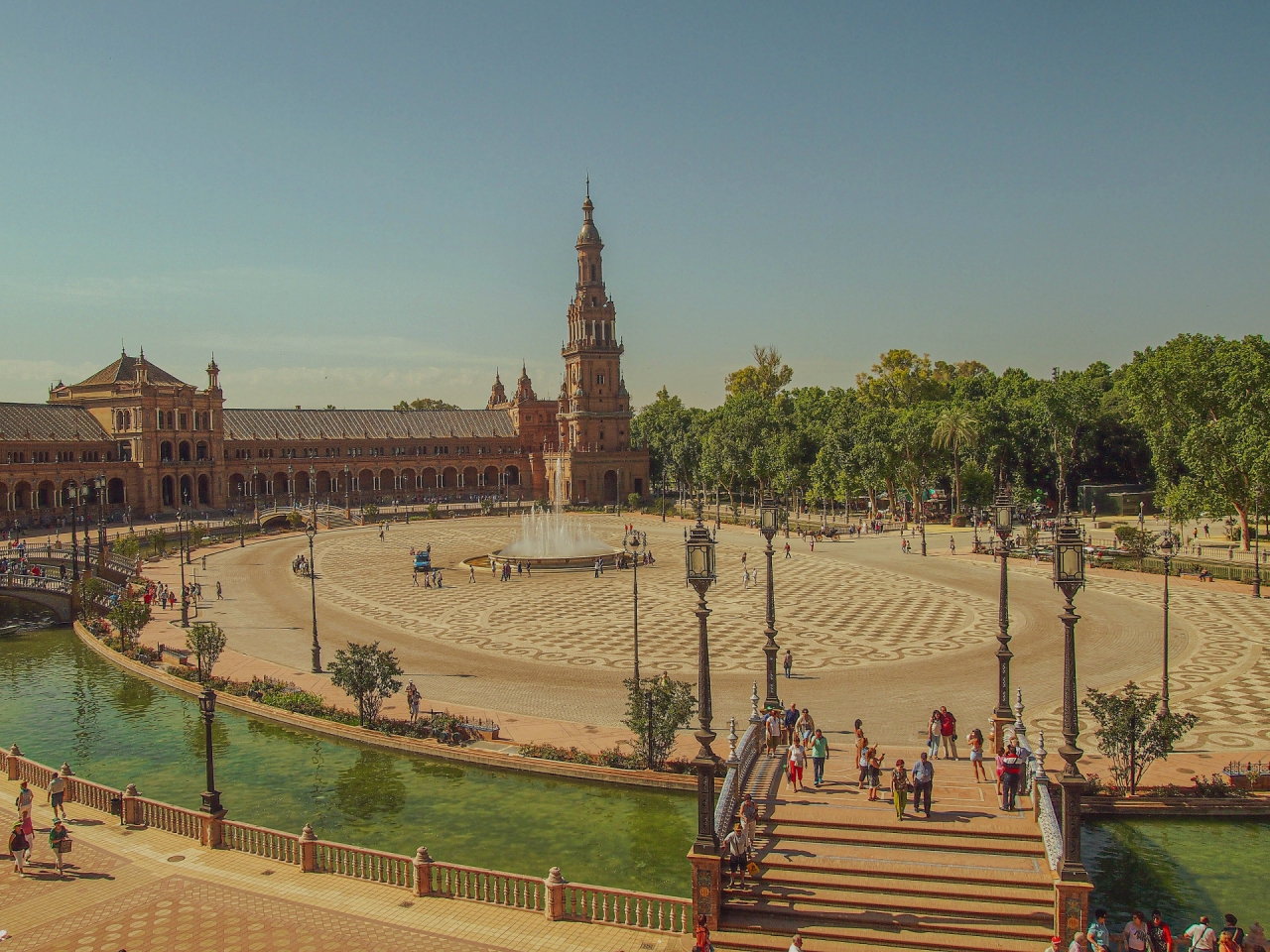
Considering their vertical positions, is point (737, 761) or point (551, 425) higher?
point (551, 425)

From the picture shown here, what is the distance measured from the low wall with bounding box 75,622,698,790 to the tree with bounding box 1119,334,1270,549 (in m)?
47.0

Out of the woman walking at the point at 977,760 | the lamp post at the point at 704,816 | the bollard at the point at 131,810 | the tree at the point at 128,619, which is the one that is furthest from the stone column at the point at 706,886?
the tree at the point at 128,619

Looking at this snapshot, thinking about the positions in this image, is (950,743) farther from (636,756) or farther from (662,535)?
(662,535)

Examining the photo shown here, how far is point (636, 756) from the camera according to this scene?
2389 cm

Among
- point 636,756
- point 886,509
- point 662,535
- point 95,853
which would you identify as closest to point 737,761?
point 636,756

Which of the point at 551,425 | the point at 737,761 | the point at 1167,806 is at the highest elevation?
the point at 551,425

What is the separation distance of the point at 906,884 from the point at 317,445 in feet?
360

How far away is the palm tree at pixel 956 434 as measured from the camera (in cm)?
7569

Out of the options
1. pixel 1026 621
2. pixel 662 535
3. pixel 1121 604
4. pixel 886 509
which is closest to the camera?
pixel 1026 621

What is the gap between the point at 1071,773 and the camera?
551 inches

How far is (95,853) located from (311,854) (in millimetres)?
4702

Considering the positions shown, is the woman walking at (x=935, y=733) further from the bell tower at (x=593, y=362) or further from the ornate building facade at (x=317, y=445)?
the bell tower at (x=593, y=362)

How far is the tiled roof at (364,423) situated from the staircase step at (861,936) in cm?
10730

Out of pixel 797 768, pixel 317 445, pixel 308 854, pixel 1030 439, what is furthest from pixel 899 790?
pixel 317 445
